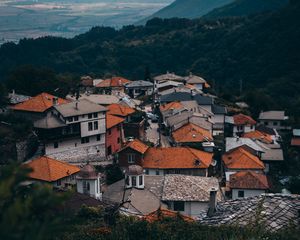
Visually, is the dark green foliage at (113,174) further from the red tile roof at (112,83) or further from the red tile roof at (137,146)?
the red tile roof at (112,83)

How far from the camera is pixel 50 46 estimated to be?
331ft

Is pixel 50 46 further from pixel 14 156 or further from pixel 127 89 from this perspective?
pixel 14 156

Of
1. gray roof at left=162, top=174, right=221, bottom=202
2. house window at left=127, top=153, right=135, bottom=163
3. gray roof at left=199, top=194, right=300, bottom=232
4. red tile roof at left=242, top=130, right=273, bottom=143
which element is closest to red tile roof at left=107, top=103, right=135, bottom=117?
house window at left=127, top=153, right=135, bottom=163

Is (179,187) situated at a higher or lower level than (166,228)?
lower

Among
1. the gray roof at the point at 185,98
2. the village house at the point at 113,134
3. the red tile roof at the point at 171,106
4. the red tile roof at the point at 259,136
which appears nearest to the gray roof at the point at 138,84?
the gray roof at the point at 185,98

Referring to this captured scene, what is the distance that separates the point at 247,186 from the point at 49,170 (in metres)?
10.9

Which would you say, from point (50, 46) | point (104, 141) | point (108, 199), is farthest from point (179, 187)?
point (50, 46)

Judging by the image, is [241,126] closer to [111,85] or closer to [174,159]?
[174,159]

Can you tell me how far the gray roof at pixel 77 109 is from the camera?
31.5m

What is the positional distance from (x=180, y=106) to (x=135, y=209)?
20817mm

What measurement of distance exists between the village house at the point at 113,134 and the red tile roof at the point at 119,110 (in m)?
1.22

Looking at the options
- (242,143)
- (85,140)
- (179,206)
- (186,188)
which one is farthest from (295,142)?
(179,206)

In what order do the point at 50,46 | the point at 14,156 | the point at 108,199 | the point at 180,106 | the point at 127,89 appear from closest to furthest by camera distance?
1. the point at 108,199
2. the point at 14,156
3. the point at 180,106
4. the point at 127,89
5. the point at 50,46

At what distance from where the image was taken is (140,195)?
85.9ft
